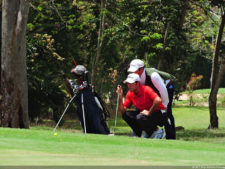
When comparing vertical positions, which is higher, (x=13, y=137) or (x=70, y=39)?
(x=70, y=39)

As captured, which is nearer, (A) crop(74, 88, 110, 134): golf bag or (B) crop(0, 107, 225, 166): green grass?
(B) crop(0, 107, 225, 166): green grass

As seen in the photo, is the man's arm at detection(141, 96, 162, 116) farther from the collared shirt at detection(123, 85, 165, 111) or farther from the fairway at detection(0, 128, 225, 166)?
the fairway at detection(0, 128, 225, 166)

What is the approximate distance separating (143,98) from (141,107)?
0.32 metres

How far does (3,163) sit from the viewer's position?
736cm

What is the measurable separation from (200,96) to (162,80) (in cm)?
4256

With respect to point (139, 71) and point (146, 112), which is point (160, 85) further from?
point (146, 112)

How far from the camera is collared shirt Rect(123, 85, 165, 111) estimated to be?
1353cm

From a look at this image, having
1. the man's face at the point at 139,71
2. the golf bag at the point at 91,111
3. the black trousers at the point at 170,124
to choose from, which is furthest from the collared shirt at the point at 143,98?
the golf bag at the point at 91,111

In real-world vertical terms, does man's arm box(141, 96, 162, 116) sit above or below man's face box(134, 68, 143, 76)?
below

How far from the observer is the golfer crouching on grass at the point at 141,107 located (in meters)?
13.4

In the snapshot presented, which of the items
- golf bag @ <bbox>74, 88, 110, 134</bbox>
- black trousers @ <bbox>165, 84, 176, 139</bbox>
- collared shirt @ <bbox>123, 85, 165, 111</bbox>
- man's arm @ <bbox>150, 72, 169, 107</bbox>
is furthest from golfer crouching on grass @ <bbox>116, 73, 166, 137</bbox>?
golf bag @ <bbox>74, 88, 110, 134</bbox>


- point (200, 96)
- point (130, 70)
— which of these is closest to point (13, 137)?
point (130, 70)

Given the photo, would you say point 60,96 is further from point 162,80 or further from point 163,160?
point 163,160

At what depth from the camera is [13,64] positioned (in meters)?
19.1
